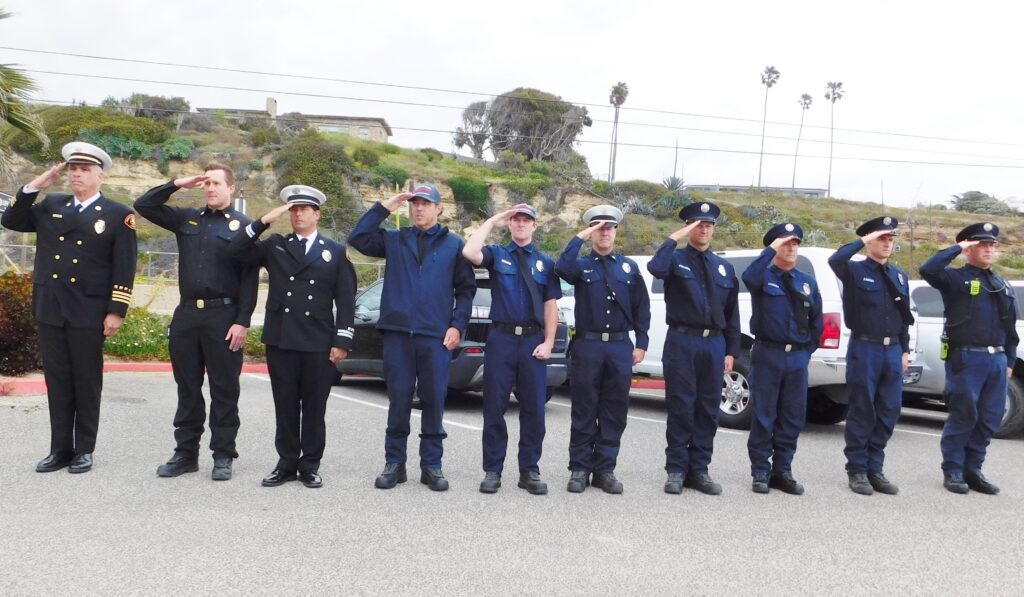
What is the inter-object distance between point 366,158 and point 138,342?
111 ft

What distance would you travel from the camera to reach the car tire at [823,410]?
919 centimetres

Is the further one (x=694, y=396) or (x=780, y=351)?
(x=780, y=351)

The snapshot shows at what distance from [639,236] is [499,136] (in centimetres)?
3008

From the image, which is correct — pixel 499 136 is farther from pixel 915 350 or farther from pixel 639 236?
pixel 915 350

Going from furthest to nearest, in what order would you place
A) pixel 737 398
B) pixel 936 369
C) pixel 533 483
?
pixel 936 369 < pixel 737 398 < pixel 533 483

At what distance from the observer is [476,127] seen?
67.8m

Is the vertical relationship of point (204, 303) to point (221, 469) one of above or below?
above

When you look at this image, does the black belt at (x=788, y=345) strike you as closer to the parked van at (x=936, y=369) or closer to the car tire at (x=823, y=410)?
the parked van at (x=936, y=369)

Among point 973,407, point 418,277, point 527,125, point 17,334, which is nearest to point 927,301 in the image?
point 973,407

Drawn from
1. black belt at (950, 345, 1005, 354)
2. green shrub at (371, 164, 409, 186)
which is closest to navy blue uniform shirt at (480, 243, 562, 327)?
black belt at (950, 345, 1005, 354)

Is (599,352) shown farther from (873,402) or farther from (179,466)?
(179,466)

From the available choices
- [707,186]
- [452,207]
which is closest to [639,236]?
[452,207]

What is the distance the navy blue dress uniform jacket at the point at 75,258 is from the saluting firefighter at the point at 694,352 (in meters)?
3.68

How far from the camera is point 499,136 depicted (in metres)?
A: 66.5
